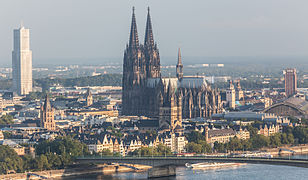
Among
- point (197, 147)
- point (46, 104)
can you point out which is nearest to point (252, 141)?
point (197, 147)

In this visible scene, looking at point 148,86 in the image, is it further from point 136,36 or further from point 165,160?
point 165,160

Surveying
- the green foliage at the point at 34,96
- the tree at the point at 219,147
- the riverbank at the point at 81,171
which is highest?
the green foliage at the point at 34,96

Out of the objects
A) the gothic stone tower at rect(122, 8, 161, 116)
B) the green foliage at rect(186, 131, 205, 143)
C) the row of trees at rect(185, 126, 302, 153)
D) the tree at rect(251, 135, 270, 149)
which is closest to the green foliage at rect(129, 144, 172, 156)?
the row of trees at rect(185, 126, 302, 153)

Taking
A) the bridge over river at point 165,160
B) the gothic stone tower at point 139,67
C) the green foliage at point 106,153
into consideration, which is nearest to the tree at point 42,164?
the bridge over river at point 165,160

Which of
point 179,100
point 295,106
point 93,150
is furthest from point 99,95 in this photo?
point 93,150

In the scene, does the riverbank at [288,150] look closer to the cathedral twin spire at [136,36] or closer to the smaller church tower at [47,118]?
the smaller church tower at [47,118]
